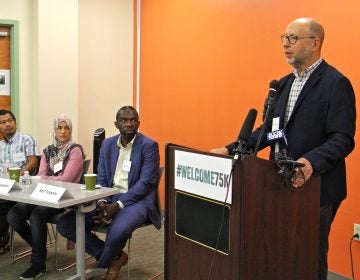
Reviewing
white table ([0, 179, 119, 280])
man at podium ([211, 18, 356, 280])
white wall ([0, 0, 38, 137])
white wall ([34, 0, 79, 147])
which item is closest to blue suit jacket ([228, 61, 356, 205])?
man at podium ([211, 18, 356, 280])

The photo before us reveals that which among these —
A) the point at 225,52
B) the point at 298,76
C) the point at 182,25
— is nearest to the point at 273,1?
the point at 225,52

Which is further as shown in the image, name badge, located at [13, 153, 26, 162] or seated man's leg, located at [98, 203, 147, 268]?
name badge, located at [13, 153, 26, 162]

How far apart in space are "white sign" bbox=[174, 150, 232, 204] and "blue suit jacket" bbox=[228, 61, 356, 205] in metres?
0.27

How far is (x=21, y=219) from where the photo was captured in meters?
3.42

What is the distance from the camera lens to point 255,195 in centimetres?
163

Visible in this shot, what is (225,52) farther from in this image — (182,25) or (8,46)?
(8,46)

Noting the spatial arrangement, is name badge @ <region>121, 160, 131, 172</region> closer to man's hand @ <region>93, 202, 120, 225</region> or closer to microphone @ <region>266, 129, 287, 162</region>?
man's hand @ <region>93, 202, 120, 225</region>

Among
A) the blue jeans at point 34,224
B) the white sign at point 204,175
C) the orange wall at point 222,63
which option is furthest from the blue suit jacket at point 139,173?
the white sign at point 204,175

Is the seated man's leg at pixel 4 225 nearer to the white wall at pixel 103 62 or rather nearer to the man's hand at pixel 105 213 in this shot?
the man's hand at pixel 105 213

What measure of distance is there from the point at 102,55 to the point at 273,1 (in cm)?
239

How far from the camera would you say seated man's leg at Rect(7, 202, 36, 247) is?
3.42m

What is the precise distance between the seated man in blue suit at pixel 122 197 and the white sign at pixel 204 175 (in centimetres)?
124

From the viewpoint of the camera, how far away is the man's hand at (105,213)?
3029 mm

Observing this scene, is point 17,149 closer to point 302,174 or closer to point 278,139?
point 278,139
